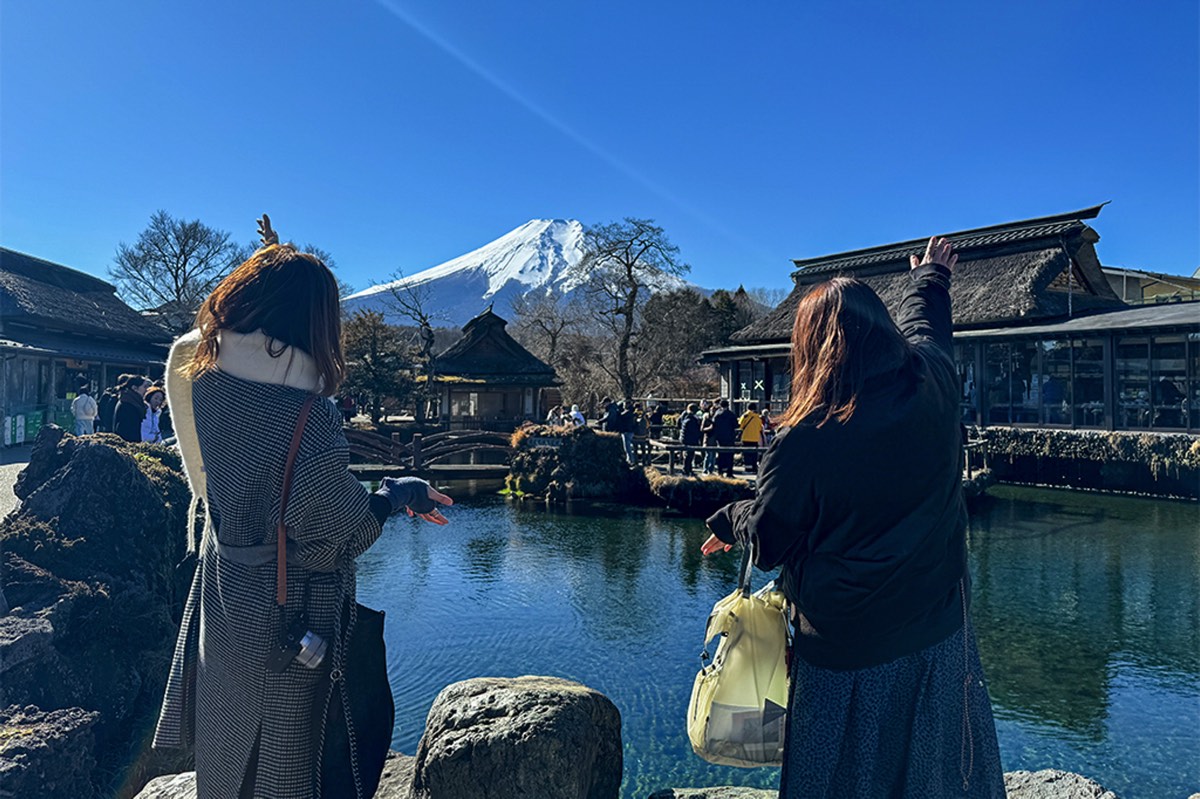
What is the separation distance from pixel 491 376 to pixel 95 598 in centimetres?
2190

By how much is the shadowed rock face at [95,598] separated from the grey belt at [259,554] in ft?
5.43

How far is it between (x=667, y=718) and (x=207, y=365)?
498 centimetres

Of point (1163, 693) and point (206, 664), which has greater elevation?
point (206, 664)

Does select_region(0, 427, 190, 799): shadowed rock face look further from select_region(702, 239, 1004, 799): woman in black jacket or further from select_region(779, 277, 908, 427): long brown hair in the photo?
select_region(779, 277, 908, 427): long brown hair

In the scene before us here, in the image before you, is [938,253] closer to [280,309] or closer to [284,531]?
[280,309]

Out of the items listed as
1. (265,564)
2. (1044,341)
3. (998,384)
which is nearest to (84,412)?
(265,564)

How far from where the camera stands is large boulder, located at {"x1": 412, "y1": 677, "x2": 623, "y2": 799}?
91.4 inches

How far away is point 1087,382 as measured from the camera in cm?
1755

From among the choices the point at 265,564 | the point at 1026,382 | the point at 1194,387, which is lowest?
the point at 265,564

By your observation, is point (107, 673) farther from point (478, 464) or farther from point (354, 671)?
point (478, 464)

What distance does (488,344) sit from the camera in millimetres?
27078

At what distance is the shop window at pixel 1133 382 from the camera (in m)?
16.5

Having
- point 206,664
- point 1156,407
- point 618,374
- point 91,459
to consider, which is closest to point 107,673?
point 91,459

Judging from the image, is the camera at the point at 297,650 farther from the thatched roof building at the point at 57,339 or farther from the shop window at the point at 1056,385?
the shop window at the point at 1056,385
